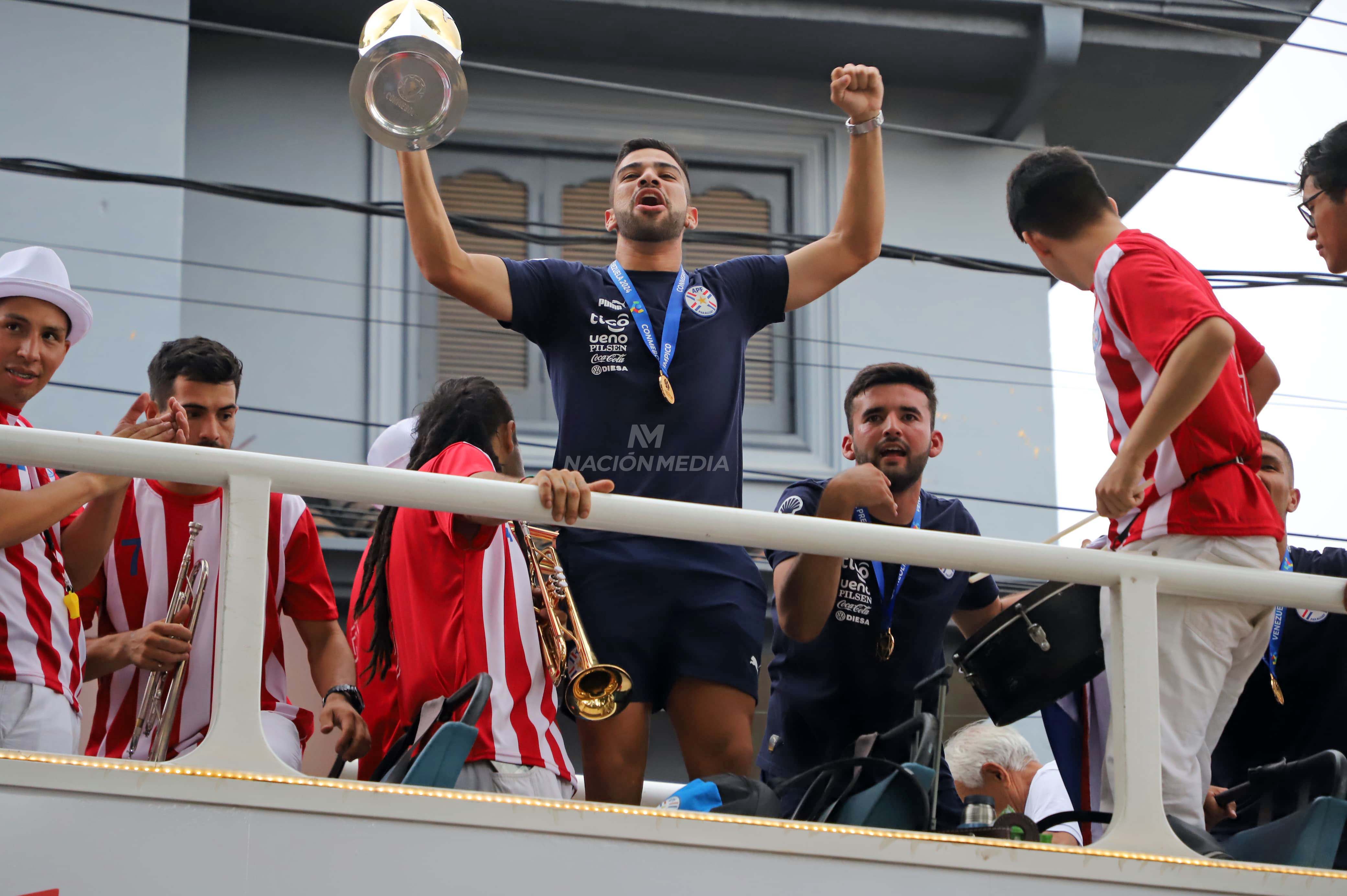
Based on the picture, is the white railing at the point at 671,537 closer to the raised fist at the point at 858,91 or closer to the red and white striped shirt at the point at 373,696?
the red and white striped shirt at the point at 373,696

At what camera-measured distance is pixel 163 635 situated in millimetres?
3559

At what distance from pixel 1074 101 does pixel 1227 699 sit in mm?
8184

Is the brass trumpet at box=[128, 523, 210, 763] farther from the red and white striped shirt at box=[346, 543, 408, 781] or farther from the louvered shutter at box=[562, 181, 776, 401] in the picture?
the louvered shutter at box=[562, 181, 776, 401]

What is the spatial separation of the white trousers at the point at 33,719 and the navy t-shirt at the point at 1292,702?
3.27 m

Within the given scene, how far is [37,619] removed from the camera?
346cm

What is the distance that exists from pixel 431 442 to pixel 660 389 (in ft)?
2.09

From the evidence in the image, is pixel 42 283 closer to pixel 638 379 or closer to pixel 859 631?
pixel 638 379

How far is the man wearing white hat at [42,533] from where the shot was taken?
333 cm

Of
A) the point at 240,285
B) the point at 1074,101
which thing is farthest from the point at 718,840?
the point at 1074,101

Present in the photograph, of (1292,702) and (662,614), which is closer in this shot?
(662,614)

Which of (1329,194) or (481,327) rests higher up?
(481,327)

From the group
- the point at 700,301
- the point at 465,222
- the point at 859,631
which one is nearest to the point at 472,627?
the point at 700,301

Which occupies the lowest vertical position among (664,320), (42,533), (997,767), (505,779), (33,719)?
(997,767)

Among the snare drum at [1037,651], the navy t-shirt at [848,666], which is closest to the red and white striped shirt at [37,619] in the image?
the navy t-shirt at [848,666]
